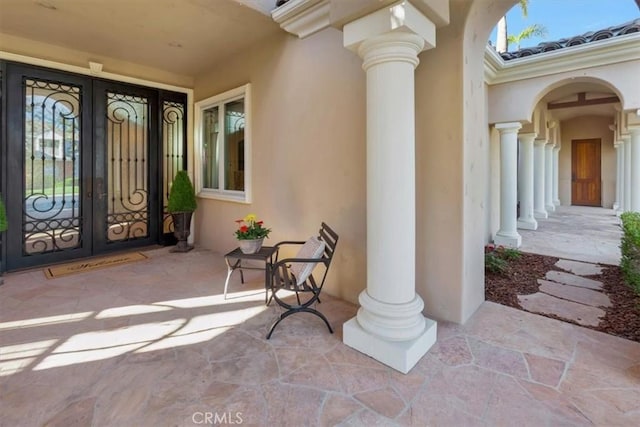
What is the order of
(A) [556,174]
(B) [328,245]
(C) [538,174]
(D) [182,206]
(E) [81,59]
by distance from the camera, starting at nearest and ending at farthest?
(B) [328,245] → (E) [81,59] → (D) [182,206] → (C) [538,174] → (A) [556,174]

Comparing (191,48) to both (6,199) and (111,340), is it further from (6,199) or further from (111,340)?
(111,340)

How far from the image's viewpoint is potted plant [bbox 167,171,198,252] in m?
4.93

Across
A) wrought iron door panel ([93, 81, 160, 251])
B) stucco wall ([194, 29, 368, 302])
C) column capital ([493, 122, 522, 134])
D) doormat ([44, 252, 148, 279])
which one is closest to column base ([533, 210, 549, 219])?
column capital ([493, 122, 522, 134])

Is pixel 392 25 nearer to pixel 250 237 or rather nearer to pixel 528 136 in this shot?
pixel 250 237

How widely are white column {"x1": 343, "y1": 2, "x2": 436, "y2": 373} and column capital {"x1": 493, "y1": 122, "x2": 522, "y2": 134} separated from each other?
4.54m

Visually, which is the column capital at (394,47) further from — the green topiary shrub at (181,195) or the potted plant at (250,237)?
the green topiary shrub at (181,195)

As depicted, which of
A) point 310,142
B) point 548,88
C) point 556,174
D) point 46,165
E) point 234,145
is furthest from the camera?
point 556,174

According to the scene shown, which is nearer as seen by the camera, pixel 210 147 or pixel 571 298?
pixel 571 298

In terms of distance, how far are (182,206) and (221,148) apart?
1.11 metres

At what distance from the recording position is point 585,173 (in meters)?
12.1

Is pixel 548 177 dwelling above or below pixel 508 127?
below

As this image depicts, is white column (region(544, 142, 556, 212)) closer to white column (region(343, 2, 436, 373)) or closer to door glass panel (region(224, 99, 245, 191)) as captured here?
door glass panel (region(224, 99, 245, 191))

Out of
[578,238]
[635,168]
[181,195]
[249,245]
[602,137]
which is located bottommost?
[578,238]

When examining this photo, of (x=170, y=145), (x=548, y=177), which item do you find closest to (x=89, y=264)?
(x=170, y=145)
